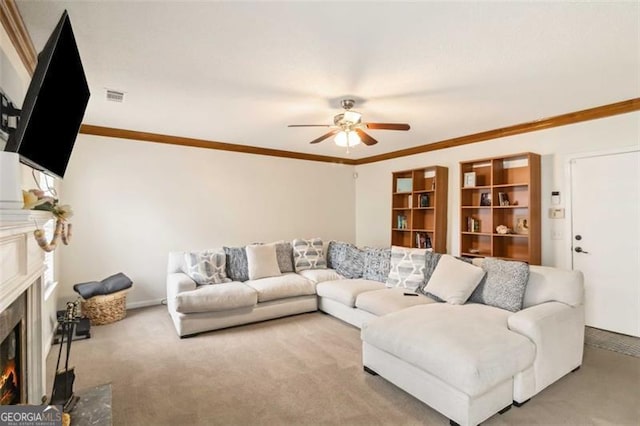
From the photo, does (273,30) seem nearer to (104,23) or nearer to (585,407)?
(104,23)

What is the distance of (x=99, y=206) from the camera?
4180 millimetres

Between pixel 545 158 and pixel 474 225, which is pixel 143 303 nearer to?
pixel 474 225

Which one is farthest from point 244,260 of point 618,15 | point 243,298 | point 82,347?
point 618,15

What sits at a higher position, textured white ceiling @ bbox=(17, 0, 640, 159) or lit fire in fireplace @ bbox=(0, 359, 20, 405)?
textured white ceiling @ bbox=(17, 0, 640, 159)

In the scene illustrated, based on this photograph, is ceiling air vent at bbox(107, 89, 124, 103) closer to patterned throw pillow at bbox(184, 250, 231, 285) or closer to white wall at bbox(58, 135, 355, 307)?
white wall at bbox(58, 135, 355, 307)

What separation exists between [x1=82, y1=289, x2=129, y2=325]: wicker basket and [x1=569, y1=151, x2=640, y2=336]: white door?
5.39 meters

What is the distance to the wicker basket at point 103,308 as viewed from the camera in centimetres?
370

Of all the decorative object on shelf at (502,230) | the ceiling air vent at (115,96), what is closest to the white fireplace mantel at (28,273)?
the ceiling air vent at (115,96)

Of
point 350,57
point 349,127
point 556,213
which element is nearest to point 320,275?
point 349,127

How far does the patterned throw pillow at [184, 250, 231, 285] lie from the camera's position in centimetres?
389

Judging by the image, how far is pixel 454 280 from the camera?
3082mm

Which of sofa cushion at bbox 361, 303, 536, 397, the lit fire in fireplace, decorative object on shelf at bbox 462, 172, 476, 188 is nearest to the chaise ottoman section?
sofa cushion at bbox 361, 303, 536, 397

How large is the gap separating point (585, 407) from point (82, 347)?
13.7ft

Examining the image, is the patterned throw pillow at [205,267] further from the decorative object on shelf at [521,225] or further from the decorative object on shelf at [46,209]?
the decorative object on shelf at [521,225]
